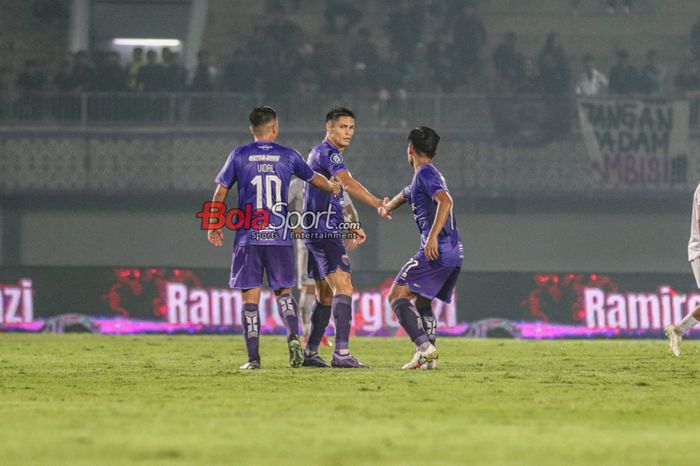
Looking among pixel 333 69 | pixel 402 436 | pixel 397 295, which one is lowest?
pixel 402 436

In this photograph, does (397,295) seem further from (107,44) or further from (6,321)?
(107,44)

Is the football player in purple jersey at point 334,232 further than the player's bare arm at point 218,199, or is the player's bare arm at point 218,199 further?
the football player in purple jersey at point 334,232

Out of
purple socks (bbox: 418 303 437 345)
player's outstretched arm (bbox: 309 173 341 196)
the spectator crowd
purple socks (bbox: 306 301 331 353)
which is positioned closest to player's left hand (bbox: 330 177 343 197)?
player's outstretched arm (bbox: 309 173 341 196)

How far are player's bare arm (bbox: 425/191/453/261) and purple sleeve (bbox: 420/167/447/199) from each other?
0.28 ft

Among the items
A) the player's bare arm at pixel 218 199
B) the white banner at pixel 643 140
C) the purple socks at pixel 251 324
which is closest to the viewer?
the player's bare arm at pixel 218 199

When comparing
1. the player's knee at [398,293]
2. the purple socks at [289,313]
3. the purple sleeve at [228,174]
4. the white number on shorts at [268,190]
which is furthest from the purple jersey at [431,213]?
the purple sleeve at [228,174]

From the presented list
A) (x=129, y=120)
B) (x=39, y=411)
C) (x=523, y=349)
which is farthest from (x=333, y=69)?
(x=39, y=411)

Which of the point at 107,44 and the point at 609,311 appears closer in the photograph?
the point at 609,311

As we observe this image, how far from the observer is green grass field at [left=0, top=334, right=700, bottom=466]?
634 cm

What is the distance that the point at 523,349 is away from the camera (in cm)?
1554

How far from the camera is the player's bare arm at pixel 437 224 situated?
35.3 ft

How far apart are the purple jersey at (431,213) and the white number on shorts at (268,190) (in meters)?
1.08

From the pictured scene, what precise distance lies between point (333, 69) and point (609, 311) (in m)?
9.11

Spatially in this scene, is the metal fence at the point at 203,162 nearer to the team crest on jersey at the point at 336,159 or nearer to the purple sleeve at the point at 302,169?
the team crest on jersey at the point at 336,159
